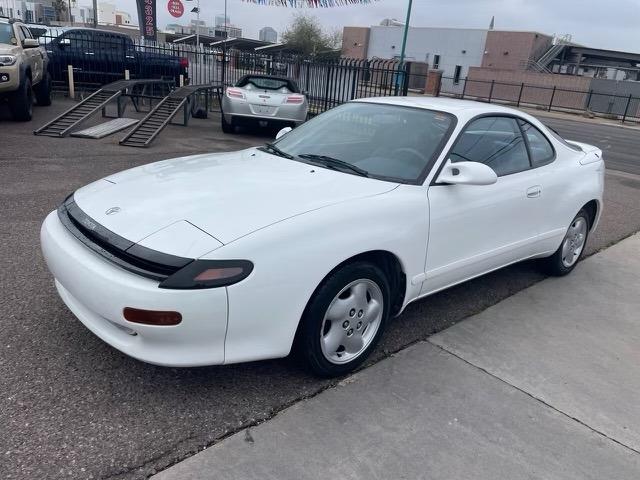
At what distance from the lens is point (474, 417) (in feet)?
9.24

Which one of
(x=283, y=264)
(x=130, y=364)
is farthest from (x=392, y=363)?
(x=130, y=364)

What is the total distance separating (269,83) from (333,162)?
27.5 ft

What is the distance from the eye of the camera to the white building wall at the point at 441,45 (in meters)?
54.0

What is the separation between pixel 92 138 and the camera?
9.65m

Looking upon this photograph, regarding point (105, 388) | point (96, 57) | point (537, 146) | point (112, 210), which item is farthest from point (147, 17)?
point (105, 388)

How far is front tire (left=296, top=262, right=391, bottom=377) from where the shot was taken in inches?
108

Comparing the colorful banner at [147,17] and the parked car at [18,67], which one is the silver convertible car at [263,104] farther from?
the colorful banner at [147,17]

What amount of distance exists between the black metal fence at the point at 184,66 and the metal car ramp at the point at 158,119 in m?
3.48

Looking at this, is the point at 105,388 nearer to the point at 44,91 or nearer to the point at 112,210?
the point at 112,210

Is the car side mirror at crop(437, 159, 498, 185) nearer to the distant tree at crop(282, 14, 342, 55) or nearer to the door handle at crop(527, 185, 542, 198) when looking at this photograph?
the door handle at crop(527, 185, 542, 198)

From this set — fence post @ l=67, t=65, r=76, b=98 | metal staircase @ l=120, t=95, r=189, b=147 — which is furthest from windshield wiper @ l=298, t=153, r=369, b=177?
fence post @ l=67, t=65, r=76, b=98

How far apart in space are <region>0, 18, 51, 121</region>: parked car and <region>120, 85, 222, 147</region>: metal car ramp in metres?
2.16

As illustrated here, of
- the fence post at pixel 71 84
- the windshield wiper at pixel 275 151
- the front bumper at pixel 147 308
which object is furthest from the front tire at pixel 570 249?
the fence post at pixel 71 84

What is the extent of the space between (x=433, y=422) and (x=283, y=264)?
1.12 m
